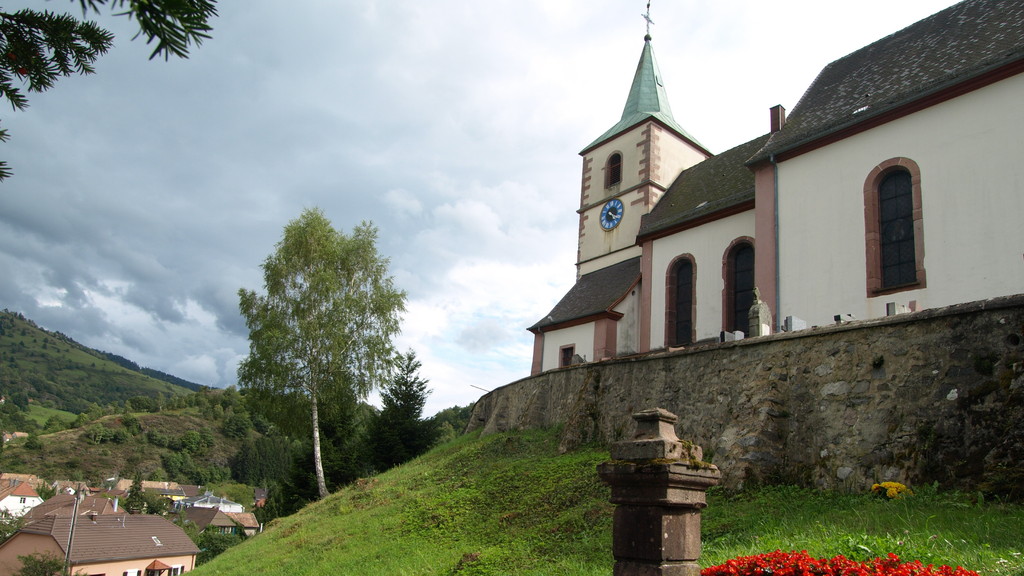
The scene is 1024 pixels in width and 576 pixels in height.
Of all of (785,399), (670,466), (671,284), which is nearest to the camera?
(670,466)

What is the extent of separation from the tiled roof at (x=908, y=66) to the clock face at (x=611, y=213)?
36.8 feet

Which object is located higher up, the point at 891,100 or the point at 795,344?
the point at 891,100

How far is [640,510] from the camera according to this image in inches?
216

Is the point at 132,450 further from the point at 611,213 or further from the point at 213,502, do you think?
the point at 611,213

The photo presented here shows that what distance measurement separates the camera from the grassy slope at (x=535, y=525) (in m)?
Result: 7.19

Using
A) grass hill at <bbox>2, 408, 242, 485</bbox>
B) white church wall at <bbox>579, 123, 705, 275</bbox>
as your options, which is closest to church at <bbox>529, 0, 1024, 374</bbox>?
white church wall at <bbox>579, 123, 705, 275</bbox>

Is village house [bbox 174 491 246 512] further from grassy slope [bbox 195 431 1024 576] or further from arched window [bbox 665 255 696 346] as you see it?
arched window [bbox 665 255 696 346]

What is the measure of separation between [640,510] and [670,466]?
0.48m

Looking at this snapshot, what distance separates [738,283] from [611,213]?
35.2 feet

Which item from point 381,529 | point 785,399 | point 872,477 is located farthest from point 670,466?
point 381,529

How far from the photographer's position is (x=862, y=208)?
653 inches

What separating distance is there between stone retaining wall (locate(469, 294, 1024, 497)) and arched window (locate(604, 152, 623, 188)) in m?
18.2

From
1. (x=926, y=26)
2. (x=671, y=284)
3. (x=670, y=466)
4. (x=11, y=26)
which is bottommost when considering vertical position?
(x=670, y=466)

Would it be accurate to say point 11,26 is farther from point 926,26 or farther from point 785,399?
point 926,26
